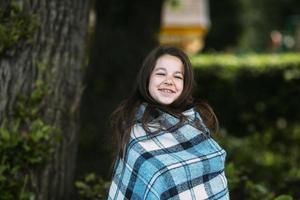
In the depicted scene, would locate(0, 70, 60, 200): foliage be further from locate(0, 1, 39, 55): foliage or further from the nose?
the nose

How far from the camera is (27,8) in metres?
3.92

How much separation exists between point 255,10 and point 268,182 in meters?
29.7

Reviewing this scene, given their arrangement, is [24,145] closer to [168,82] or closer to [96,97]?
[168,82]

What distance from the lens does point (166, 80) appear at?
3016 mm

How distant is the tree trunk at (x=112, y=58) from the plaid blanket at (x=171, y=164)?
160 inches

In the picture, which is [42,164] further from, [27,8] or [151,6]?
[151,6]

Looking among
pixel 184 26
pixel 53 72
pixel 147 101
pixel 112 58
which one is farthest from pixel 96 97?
pixel 184 26

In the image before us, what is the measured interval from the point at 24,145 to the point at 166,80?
1.11 metres

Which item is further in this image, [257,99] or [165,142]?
[257,99]

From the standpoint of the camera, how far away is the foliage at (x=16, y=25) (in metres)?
3.83

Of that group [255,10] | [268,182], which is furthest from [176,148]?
[255,10]

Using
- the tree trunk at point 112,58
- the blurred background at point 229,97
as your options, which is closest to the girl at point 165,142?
the blurred background at point 229,97

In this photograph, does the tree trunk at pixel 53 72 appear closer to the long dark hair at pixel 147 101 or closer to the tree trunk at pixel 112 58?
the long dark hair at pixel 147 101

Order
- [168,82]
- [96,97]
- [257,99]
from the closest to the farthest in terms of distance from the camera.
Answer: [168,82] → [96,97] → [257,99]
